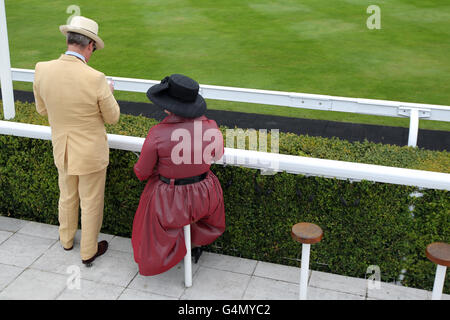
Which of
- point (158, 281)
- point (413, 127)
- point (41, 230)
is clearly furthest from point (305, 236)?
point (41, 230)

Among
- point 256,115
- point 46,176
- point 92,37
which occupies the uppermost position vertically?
point 92,37

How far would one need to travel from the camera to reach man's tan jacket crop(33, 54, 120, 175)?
13.7ft

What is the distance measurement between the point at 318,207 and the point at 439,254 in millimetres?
1238

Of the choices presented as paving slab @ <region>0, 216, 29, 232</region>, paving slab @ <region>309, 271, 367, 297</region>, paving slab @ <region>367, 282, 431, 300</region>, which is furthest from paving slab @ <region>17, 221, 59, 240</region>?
paving slab @ <region>367, 282, 431, 300</region>

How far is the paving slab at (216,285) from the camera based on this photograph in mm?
4363

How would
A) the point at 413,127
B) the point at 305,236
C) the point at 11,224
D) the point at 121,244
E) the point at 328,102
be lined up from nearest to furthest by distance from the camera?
the point at 305,236 < the point at 121,244 < the point at 413,127 < the point at 11,224 < the point at 328,102

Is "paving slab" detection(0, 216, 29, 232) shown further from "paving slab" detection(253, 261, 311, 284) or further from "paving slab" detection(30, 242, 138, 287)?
"paving slab" detection(253, 261, 311, 284)

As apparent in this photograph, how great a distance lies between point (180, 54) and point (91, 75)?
9.12 metres

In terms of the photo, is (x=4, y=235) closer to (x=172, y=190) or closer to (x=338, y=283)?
(x=172, y=190)

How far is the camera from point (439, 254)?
3.43m

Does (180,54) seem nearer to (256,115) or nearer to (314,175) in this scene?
(256,115)

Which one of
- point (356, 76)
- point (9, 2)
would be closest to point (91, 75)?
point (356, 76)

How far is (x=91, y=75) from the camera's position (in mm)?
4172

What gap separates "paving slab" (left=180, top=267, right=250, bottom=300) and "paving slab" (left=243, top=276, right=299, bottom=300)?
61mm
